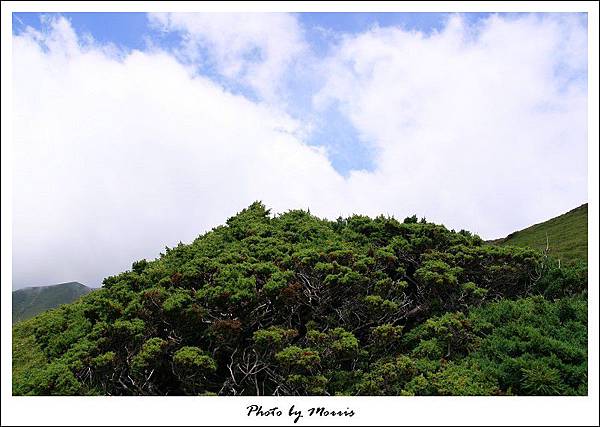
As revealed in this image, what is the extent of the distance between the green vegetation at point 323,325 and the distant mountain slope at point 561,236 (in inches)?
279

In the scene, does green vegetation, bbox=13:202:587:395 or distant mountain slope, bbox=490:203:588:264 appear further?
distant mountain slope, bbox=490:203:588:264

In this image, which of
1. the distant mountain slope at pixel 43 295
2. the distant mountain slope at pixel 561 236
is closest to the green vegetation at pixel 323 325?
the distant mountain slope at pixel 561 236

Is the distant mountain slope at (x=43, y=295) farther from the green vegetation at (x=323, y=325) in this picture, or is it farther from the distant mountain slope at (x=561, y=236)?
the distant mountain slope at (x=561, y=236)

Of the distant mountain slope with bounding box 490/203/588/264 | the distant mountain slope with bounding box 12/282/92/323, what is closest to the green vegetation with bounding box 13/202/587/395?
the distant mountain slope with bounding box 490/203/588/264

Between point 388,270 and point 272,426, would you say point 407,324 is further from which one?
point 272,426

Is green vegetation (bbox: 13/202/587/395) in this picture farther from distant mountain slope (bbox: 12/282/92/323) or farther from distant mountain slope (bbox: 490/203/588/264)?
distant mountain slope (bbox: 12/282/92/323)

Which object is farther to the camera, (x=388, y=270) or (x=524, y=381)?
(x=388, y=270)

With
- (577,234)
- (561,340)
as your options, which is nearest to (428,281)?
(561,340)

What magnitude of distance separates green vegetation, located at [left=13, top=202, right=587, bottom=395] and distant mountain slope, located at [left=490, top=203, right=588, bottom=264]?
708 cm

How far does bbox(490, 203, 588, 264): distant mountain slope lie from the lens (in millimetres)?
20822

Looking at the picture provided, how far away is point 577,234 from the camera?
24812 mm

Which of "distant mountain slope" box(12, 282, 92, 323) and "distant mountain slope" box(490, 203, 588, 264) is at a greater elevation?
"distant mountain slope" box(490, 203, 588, 264)

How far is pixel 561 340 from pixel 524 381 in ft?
6.42

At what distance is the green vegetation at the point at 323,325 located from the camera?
1034cm
